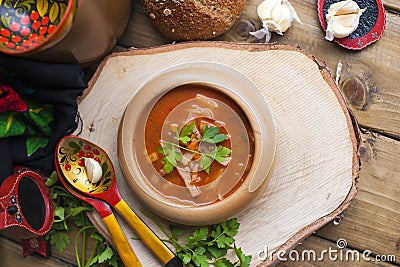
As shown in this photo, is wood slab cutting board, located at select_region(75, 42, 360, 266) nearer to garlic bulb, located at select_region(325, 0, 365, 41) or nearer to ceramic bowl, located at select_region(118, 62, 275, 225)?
ceramic bowl, located at select_region(118, 62, 275, 225)

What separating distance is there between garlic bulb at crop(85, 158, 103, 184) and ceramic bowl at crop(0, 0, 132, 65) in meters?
0.22

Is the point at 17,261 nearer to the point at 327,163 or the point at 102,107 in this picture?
the point at 102,107

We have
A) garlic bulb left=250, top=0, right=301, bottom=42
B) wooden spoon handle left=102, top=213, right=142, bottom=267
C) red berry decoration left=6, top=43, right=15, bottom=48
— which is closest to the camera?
red berry decoration left=6, top=43, right=15, bottom=48

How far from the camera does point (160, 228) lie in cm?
138

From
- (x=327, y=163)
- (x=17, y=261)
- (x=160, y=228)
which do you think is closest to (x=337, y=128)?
(x=327, y=163)

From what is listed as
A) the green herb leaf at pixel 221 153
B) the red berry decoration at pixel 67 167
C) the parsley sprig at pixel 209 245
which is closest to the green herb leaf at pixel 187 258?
the parsley sprig at pixel 209 245

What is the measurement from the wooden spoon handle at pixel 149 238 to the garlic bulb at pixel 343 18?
Result: 64cm

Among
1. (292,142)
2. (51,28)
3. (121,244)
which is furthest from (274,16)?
(121,244)

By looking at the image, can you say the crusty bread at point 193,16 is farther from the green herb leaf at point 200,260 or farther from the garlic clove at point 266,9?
the green herb leaf at point 200,260

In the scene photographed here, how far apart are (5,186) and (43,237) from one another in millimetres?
199

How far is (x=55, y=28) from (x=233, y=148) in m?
0.44

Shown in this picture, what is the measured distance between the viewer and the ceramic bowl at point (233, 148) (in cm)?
130

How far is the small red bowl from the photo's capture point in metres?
1.49

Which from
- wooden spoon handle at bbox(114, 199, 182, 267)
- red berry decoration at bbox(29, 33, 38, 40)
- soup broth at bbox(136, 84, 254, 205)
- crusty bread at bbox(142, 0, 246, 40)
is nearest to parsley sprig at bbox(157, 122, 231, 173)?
soup broth at bbox(136, 84, 254, 205)
